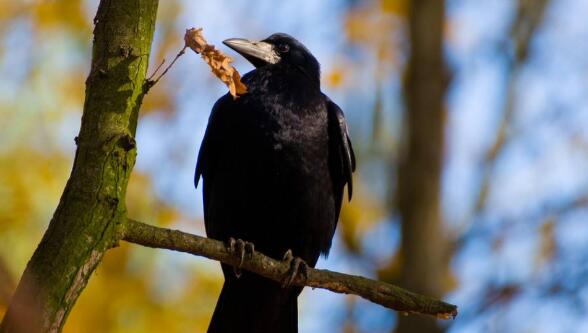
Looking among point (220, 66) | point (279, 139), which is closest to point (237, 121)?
point (279, 139)

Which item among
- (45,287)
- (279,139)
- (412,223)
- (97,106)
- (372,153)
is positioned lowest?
(45,287)

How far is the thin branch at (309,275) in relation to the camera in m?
3.35

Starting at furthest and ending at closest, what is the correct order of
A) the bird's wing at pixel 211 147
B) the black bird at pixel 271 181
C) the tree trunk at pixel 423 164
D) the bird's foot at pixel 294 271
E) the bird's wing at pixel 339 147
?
the tree trunk at pixel 423 164 < the bird's wing at pixel 339 147 < the bird's wing at pixel 211 147 < the black bird at pixel 271 181 < the bird's foot at pixel 294 271

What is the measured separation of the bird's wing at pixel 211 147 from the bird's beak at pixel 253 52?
1.61 ft

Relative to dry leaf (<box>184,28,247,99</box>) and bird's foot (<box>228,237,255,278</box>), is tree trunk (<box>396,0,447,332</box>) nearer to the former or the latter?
bird's foot (<box>228,237,255,278</box>)

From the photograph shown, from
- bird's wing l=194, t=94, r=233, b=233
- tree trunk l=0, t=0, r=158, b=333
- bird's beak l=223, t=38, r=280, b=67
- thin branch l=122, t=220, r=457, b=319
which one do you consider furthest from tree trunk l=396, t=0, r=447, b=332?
tree trunk l=0, t=0, r=158, b=333

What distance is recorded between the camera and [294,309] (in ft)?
18.6

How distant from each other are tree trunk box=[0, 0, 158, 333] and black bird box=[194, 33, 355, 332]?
2.08 m

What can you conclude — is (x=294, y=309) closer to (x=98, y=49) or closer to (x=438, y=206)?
(x=438, y=206)

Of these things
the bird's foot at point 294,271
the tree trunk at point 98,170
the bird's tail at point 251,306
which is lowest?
the tree trunk at point 98,170

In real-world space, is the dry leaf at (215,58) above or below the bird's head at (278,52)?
below

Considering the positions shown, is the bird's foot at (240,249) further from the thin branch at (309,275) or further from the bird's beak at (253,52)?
the bird's beak at (253,52)

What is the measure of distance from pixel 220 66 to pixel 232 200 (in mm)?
1659

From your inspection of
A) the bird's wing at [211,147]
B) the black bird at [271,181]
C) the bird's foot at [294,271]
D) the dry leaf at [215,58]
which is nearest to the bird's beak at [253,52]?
the black bird at [271,181]
